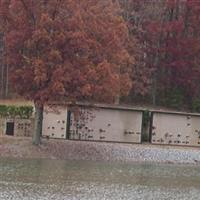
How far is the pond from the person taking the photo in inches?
917

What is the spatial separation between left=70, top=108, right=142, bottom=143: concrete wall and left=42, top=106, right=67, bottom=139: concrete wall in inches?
22.5

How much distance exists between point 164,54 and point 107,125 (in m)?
23.3

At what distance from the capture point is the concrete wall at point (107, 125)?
149ft

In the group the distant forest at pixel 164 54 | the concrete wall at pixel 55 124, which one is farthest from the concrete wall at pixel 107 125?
the distant forest at pixel 164 54

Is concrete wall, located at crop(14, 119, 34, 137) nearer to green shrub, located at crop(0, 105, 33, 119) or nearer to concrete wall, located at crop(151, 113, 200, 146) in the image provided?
green shrub, located at crop(0, 105, 33, 119)

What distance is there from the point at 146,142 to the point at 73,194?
986 inches

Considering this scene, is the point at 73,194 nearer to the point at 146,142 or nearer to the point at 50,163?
the point at 50,163

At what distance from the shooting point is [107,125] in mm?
46500

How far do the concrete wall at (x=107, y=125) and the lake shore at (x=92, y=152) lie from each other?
65.2 inches

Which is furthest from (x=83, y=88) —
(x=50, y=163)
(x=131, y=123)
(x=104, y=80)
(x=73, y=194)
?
(x=73, y=194)

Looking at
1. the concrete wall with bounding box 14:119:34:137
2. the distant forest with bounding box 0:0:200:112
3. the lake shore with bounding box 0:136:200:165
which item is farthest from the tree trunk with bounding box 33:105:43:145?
the distant forest with bounding box 0:0:200:112

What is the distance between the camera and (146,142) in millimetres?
47812

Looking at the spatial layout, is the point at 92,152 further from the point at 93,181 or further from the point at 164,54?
the point at 164,54

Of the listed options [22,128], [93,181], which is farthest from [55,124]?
[93,181]
